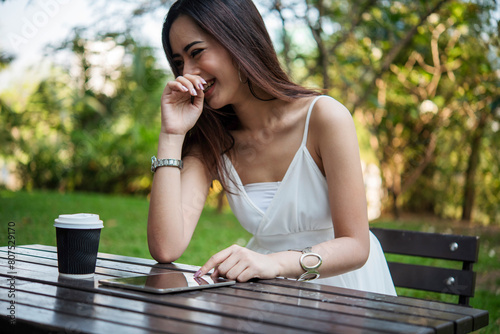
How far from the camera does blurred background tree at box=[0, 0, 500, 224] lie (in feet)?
20.4

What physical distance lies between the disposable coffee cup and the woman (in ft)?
1.49

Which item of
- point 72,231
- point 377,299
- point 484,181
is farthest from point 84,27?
point 484,181

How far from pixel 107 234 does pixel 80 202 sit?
184cm

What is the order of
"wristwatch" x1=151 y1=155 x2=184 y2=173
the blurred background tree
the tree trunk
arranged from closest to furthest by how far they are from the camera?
"wristwatch" x1=151 y1=155 x2=184 y2=173, the blurred background tree, the tree trunk

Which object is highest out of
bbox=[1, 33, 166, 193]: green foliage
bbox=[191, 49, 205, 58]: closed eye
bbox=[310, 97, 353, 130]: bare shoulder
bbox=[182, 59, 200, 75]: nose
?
bbox=[1, 33, 166, 193]: green foliage

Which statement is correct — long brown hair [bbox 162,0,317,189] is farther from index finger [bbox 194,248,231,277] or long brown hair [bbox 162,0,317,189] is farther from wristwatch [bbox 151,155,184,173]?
index finger [bbox 194,248,231,277]

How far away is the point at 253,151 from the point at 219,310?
47.1 inches

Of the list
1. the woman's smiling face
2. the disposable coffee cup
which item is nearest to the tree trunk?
the woman's smiling face

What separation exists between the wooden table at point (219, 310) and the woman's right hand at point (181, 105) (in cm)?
78

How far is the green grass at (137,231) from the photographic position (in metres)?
4.55

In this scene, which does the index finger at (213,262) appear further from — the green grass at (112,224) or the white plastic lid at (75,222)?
the green grass at (112,224)

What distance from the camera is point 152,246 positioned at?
1.87 m

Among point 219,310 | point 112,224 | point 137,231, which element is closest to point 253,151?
point 219,310

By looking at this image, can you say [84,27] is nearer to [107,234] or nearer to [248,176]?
[107,234]
